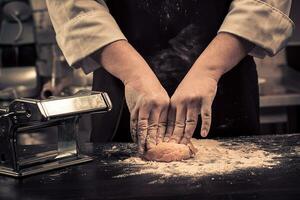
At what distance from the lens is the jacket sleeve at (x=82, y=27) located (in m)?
1.38

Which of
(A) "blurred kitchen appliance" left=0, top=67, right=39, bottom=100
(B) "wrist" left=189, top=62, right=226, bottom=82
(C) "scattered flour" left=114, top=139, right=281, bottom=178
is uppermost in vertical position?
(B) "wrist" left=189, top=62, right=226, bottom=82

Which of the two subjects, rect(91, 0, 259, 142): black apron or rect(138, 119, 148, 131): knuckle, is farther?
rect(91, 0, 259, 142): black apron

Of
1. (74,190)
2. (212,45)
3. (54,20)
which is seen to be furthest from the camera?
(54,20)

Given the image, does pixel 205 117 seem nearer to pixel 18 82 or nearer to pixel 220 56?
pixel 220 56

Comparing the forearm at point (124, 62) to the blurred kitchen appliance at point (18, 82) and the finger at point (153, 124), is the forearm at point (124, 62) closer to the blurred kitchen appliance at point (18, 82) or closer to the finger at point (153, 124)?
the finger at point (153, 124)

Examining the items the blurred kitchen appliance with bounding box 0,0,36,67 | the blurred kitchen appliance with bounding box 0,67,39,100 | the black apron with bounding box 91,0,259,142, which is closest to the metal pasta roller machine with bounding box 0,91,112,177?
the black apron with bounding box 91,0,259,142

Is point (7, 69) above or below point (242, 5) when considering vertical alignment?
below

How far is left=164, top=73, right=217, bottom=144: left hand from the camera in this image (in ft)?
4.10

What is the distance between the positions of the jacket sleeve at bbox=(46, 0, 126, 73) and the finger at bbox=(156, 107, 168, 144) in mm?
238

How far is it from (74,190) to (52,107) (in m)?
0.18

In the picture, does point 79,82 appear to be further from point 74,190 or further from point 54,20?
point 74,190

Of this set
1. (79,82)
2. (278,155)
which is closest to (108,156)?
(278,155)

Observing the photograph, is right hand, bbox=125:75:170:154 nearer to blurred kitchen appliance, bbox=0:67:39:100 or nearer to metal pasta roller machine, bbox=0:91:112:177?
metal pasta roller machine, bbox=0:91:112:177

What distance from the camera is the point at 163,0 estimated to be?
59.5 inches
